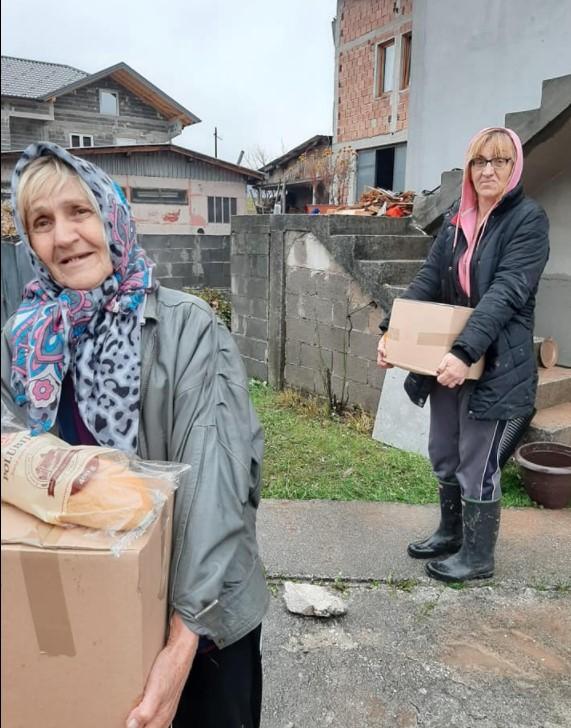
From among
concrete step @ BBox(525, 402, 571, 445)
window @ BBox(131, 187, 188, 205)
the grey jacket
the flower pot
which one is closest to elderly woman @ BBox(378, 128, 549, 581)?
the flower pot

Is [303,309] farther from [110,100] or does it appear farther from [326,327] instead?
[110,100]

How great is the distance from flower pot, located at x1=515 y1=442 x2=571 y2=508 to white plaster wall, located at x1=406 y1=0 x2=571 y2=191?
10.6ft

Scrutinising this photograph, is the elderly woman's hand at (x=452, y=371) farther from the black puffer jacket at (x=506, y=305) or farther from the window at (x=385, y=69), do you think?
the window at (x=385, y=69)

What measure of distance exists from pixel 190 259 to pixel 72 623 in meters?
6.86

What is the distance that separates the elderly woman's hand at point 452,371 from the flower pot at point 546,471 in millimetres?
1200

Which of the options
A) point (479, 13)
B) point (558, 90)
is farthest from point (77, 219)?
point (479, 13)

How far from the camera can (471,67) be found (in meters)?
5.38

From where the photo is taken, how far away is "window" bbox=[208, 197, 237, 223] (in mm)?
17734

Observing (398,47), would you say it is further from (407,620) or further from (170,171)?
(407,620)

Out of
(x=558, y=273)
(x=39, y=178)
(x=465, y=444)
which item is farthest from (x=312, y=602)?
(x=558, y=273)

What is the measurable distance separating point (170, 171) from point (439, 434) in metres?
15.7

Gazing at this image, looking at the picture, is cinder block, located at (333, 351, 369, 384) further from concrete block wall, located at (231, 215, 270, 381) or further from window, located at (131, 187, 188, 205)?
window, located at (131, 187, 188, 205)

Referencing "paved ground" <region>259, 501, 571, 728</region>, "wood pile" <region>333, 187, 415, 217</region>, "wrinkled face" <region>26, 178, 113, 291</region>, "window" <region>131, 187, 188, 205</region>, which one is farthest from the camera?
"window" <region>131, 187, 188, 205</region>

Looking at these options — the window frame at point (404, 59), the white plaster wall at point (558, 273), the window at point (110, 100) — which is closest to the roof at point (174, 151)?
the window at point (110, 100)
